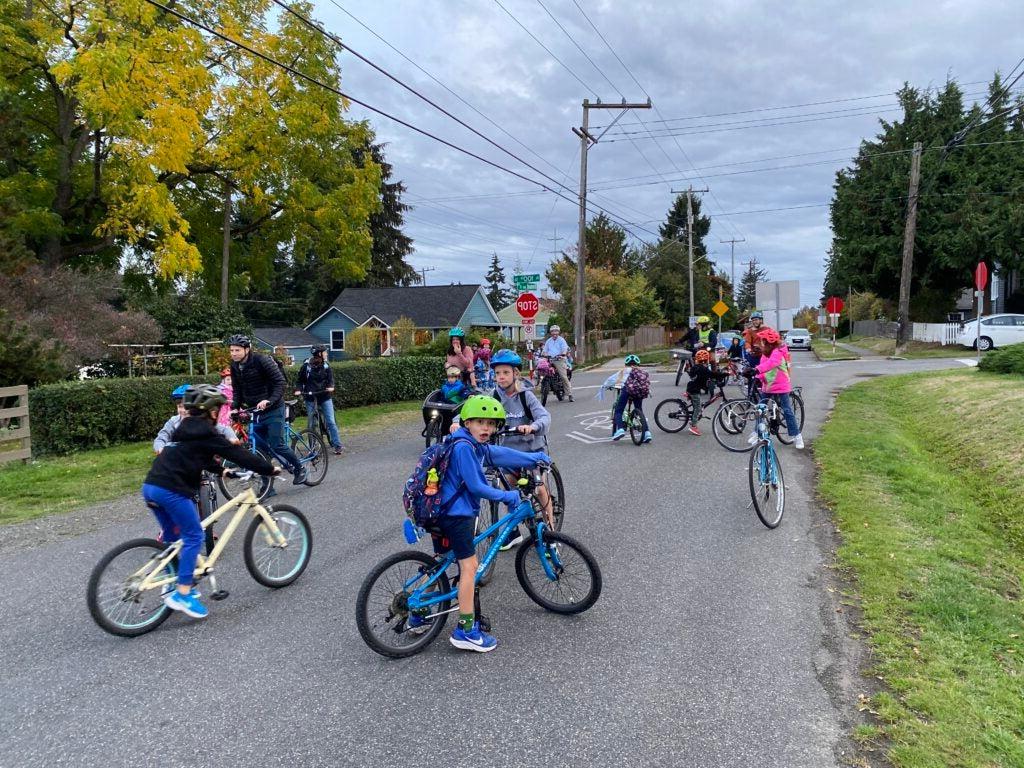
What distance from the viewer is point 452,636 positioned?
429 centimetres

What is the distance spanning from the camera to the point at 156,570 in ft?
14.9

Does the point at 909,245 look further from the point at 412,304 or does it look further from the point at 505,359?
the point at 505,359

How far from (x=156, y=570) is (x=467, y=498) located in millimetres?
2177

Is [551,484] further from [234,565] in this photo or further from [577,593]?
[234,565]

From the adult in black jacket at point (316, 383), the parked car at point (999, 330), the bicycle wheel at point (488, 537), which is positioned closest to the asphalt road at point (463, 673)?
the bicycle wheel at point (488, 537)

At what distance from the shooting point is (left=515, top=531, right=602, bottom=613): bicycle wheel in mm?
4613

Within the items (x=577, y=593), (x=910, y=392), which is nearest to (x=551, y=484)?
(x=577, y=593)

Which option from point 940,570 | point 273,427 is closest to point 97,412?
point 273,427

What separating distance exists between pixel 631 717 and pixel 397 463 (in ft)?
23.8

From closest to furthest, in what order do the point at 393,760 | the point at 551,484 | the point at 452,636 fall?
the point at 393,760 → the point at 452,636 → the point at 551,484

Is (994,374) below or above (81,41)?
below

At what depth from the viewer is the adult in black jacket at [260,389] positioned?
7.86 m

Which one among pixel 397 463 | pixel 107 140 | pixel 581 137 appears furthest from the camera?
pixel 581 137

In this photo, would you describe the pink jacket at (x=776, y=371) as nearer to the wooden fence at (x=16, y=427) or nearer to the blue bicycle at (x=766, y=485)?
the blue bicycle at (x=766, y=485)
